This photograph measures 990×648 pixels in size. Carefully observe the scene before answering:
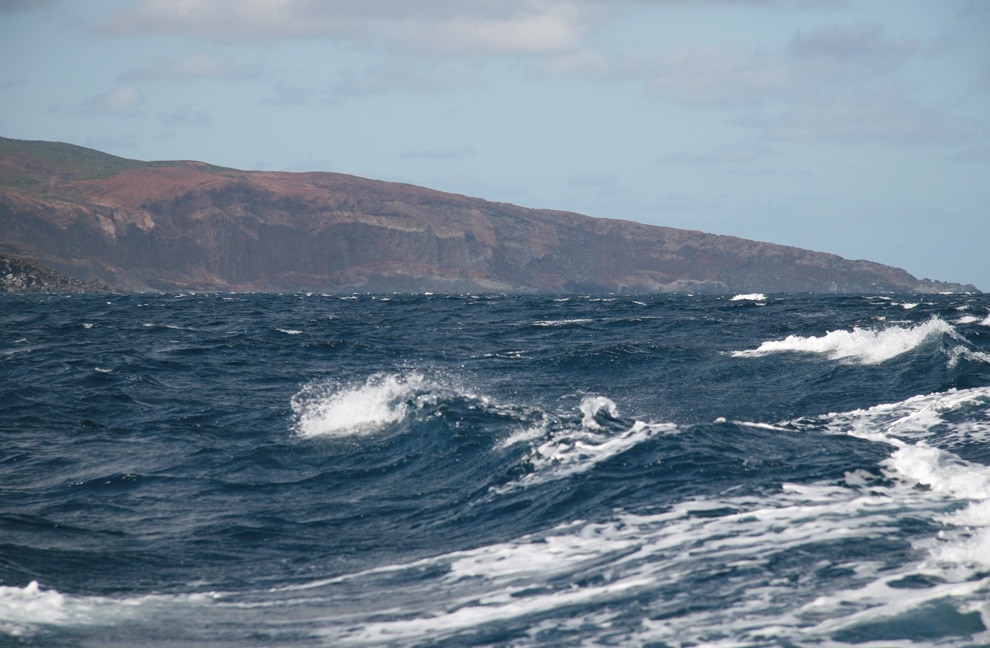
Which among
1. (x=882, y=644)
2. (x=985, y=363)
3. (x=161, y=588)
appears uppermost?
(x=985, y=363)

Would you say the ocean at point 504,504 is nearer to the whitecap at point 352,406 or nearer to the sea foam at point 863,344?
the whitecap at point 352,406

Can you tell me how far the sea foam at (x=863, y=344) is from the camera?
28.1m

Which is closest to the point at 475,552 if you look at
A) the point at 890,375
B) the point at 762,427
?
the point at 762,427

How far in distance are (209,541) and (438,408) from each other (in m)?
7.79

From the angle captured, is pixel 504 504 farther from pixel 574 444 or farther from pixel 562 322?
pixel 562 322

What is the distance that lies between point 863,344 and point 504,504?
20.0 meters

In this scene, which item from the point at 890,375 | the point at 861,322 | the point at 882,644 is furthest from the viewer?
the point at 861,322

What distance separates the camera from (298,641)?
356 inches

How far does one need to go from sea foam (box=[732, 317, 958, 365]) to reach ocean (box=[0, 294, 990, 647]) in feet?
0.85

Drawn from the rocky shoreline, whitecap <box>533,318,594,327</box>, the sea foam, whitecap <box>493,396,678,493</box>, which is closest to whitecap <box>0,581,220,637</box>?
whitecap <box>493,396,678,493</box>

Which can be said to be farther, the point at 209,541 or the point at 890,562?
the point at 209,541

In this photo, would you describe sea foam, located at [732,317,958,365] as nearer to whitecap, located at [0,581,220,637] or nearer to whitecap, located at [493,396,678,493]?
whitecap, located at [493,396,678,493]

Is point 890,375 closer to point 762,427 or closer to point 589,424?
point 762,427

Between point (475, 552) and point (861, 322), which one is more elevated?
point (861, 322)
